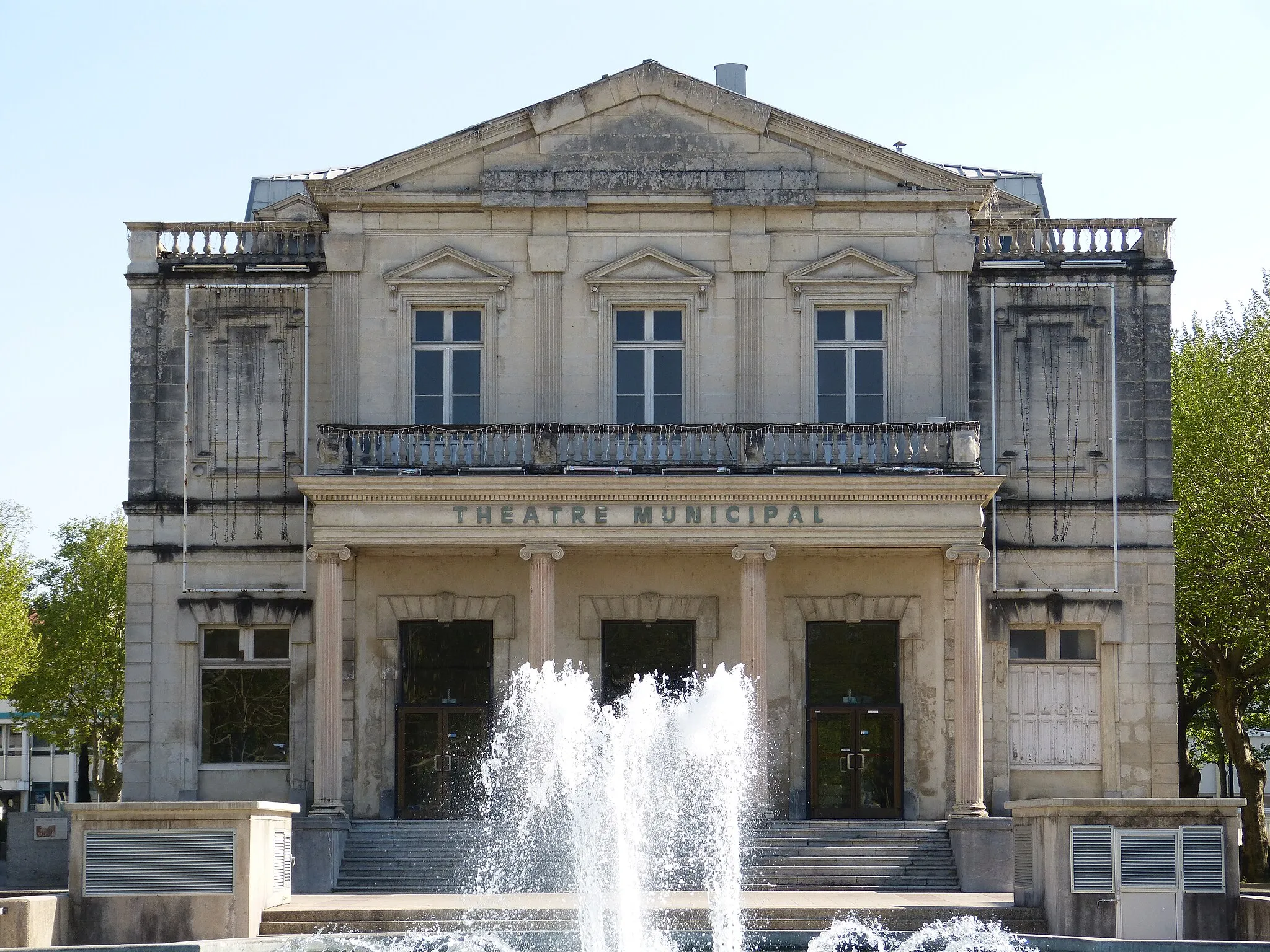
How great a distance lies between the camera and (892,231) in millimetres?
32906

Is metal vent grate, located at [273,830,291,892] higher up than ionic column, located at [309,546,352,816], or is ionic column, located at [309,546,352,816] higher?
ionic column, located at [309,546,352,816]

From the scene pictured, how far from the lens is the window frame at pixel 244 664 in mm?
32750

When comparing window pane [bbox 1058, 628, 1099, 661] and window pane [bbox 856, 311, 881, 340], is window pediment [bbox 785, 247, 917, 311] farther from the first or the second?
window pane [bbox 1058, 628, 1099, 661]

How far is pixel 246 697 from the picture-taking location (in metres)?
33.1

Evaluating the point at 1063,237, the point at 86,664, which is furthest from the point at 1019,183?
the point at 86,664

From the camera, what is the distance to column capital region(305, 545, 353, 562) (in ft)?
101

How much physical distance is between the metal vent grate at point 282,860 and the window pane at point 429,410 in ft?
29.2

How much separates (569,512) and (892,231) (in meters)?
7.61

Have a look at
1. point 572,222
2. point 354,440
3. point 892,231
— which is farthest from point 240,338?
point 892,231

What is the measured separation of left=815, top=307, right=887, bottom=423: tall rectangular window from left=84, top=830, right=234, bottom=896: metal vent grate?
45.3 feet

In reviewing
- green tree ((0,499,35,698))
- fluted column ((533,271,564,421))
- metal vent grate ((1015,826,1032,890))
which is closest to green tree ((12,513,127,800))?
green tree ((0,499,35,698))

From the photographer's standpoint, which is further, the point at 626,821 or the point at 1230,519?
the point at 1230,519

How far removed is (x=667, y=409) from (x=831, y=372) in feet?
9.46

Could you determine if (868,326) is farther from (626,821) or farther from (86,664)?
(86,664)
